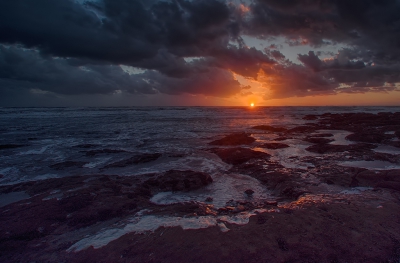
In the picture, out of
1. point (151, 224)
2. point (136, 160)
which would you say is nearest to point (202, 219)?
point (151, 224)

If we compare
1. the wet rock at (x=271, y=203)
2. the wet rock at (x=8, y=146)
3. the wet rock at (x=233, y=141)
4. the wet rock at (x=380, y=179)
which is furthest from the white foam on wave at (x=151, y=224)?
the wet rock at (x=8, y=146)

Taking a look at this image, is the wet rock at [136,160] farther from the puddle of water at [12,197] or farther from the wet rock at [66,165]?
the puddle of water at [12,197]

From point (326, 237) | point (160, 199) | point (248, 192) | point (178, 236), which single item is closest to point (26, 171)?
point (160, 199)

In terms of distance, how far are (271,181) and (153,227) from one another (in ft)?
17.0

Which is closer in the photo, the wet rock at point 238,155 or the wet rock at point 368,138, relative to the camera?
the wet rock at point 238,155

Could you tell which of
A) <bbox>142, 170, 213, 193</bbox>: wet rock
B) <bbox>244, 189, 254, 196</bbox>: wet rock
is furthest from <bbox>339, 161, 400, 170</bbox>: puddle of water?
<bbox>142, 170, 213, 193</bbox>: wet rock

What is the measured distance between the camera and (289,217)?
538 cm

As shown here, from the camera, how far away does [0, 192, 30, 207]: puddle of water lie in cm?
711

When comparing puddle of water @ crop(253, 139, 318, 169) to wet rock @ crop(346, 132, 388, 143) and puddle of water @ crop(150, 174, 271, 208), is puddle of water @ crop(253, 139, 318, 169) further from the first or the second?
wet rock @ crop(346, 132, 388, 143)

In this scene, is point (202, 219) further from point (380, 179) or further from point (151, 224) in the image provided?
point (380, 179)

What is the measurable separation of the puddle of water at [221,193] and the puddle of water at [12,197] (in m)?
4.61

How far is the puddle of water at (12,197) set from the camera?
280 inches

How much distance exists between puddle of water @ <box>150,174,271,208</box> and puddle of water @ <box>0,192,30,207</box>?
181 inches

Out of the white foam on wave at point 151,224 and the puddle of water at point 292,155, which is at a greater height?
the puddle of water at point 292,155
